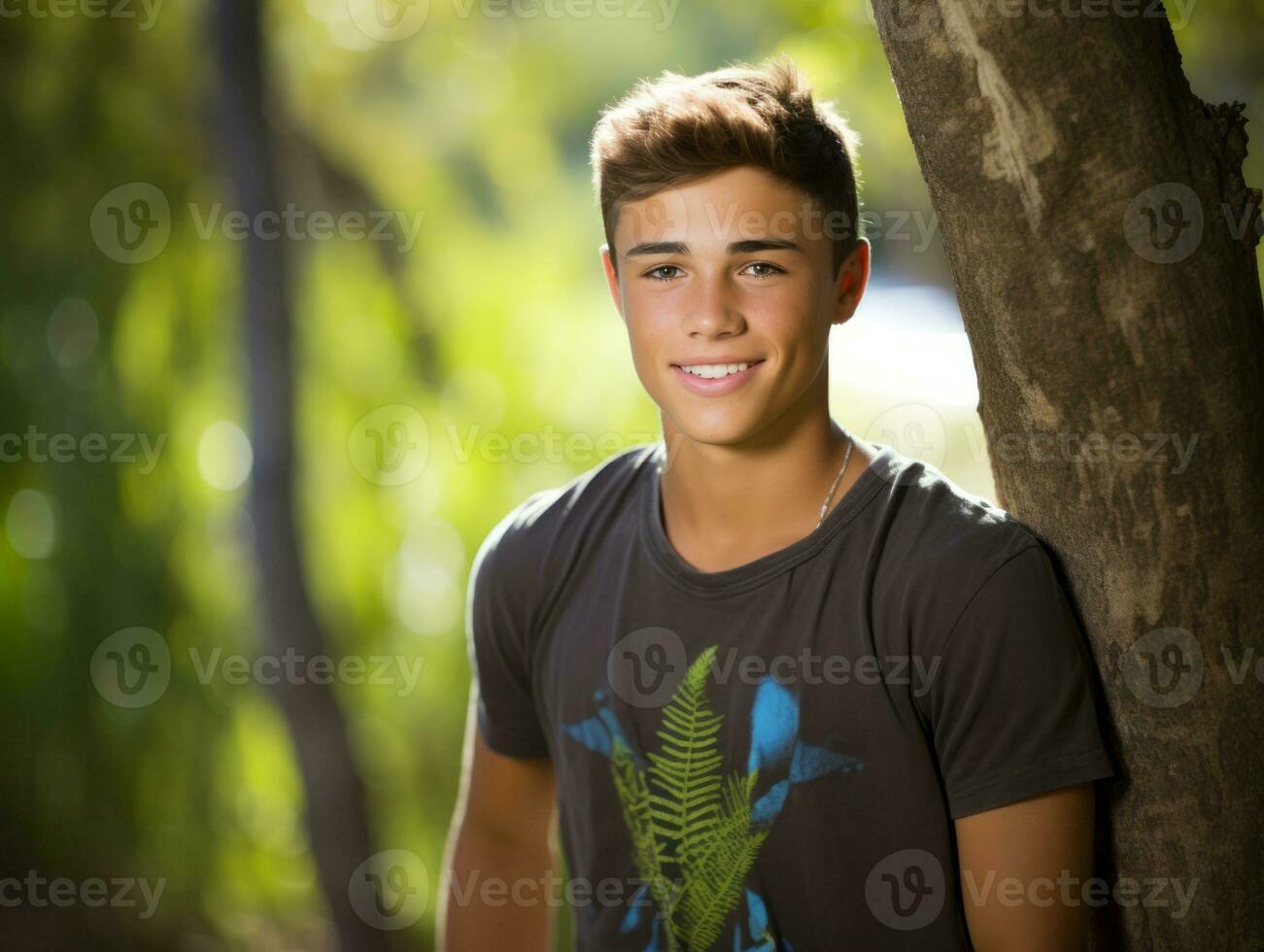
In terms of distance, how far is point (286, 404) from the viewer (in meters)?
2.91

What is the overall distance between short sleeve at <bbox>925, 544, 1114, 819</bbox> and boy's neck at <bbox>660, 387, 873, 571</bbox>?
0.25 meters

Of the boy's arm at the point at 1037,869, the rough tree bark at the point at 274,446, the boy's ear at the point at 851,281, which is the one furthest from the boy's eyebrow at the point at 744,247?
the rough tree bark at the point at 274,446

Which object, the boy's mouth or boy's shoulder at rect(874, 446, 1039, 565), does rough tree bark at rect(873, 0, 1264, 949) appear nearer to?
boy's shoulder at rect(874, 446, 1039, 565)

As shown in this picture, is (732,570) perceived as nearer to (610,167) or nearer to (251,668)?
(610,167)

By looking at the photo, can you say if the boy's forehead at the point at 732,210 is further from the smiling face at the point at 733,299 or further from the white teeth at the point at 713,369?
the white teeth at the point at 713,369

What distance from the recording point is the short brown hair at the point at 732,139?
4.49 ft

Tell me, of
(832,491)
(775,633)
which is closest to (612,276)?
(832,491)

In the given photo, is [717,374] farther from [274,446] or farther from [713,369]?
[274,446]

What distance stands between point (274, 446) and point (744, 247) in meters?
1.82

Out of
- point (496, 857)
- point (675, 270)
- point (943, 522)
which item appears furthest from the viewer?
point (496, 857)

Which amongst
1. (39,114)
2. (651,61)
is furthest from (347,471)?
(651,61)

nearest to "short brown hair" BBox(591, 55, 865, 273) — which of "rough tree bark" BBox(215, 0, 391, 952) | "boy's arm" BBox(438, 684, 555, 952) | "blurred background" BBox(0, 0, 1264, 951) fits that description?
"boy's arm" BBox(438, 684, 555, 952)

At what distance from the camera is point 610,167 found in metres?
1.47

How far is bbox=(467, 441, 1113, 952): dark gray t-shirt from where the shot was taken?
4.00 ft
